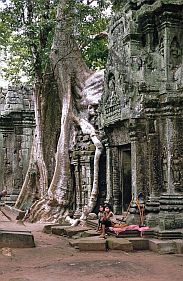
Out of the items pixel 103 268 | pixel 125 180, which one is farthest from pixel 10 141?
pixel 103 268

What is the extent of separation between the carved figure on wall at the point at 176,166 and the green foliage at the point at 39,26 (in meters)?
7.76

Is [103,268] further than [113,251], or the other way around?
[113,251]

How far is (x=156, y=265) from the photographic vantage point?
6.61 m

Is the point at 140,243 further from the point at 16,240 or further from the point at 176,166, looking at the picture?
the point at 16,240

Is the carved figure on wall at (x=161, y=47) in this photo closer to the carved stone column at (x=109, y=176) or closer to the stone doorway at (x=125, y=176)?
the stone doorway at (x=125, y=176)

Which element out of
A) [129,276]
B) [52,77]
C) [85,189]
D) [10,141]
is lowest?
[129,276]

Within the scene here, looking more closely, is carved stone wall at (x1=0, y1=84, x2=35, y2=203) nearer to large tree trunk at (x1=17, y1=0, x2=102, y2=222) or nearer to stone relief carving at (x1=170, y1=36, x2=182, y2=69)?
large tree trunk at (x1=17, y1=0, x2=102, y2=222)

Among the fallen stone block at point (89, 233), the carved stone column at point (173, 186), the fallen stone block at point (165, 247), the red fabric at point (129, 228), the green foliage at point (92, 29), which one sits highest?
the green foliage at point (92, 29)

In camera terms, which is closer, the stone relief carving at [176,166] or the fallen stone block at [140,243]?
the fallen stone block at [140,243]

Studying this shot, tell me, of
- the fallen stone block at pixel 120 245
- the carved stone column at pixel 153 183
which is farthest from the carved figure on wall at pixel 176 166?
the fallen stone block at pixel 120 245

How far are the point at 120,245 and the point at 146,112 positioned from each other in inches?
110

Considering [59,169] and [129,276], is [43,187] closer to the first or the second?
[59,169]

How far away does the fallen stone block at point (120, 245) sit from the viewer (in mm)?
7805

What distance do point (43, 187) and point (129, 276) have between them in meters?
8.16
